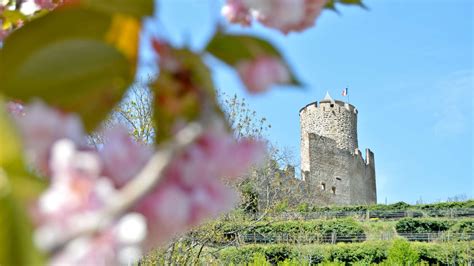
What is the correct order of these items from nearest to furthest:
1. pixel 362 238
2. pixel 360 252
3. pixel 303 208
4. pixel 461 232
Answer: pixel 360 252
pixel 461 232
pixel 362 238
pixel 303 208

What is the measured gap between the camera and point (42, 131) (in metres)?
0.19

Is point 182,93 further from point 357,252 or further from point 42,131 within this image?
point 357,252

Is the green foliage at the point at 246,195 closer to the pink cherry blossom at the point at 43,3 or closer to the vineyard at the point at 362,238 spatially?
the vineyard at the point at 362,238

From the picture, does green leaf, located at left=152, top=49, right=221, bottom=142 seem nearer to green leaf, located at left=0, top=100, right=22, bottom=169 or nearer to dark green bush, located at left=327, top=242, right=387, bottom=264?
green leaf, located at left=0, top=100, right=22, bottom=169

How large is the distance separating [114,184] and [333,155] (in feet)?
58.6

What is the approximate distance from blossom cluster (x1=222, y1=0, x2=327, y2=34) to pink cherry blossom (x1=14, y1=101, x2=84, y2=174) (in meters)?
0.11

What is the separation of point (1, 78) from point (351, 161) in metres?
18.7

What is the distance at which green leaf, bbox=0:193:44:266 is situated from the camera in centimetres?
14

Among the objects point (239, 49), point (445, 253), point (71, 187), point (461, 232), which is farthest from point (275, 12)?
point (461, 232)

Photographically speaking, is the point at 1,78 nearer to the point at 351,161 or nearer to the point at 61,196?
the point at 61,196

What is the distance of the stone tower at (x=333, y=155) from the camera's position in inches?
680

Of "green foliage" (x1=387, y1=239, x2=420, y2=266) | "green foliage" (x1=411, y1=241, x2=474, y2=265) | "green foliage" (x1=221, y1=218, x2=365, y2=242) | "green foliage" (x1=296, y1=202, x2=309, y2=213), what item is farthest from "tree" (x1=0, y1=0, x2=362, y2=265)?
"green foliage" (x1=296, y1=202, x2=309, y2=213)

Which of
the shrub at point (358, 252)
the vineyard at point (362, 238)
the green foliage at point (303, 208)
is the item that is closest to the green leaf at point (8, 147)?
the vineyard at point (362, 238)

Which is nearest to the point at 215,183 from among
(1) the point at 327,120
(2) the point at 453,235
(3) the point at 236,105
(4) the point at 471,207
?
(3) the point at 236,105
